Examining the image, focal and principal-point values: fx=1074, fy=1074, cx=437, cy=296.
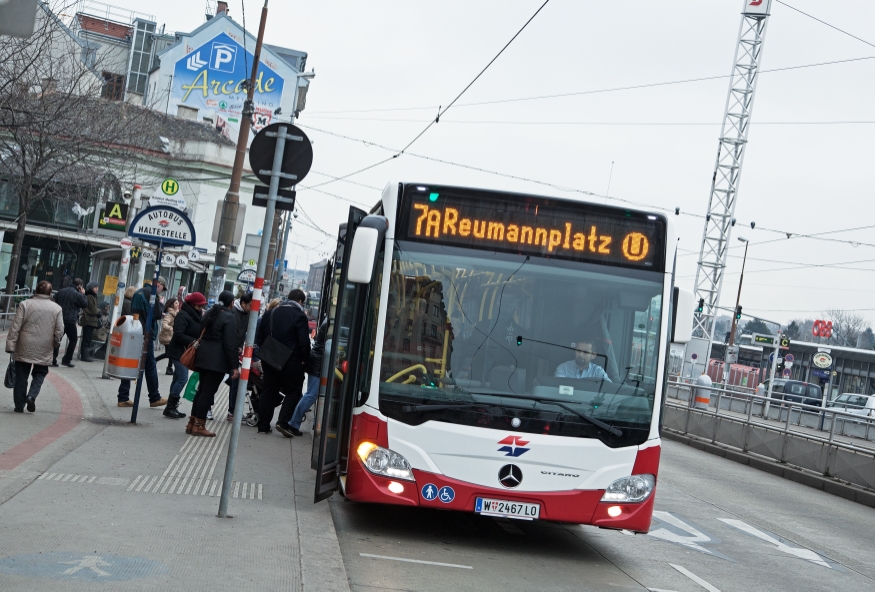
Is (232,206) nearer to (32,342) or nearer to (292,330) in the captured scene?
(292,330)

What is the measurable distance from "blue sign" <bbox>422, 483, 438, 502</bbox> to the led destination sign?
192cm

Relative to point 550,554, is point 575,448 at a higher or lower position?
higher

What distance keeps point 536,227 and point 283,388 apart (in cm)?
593

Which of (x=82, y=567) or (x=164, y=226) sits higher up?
(x=164, y=226)

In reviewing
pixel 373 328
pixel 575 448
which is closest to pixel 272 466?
pixel 373 328

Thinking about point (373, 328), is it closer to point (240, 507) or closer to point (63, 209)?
point (240, 507)

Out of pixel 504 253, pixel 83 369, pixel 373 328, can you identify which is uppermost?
pixel 504 253

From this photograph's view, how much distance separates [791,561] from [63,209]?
131 ft

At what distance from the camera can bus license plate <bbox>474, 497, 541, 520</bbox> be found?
26.8 ft

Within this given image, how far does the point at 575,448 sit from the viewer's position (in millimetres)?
8266

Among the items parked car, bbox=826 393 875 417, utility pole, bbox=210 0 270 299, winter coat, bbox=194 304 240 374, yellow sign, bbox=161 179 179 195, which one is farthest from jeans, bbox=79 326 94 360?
parked car, bbox=826 393 875 417

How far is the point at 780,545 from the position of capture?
11172 millimetres

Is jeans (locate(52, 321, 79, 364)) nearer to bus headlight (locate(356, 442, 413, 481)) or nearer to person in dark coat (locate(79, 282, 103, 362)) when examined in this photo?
person in dark coat (locate(79, 282, 103, 362))

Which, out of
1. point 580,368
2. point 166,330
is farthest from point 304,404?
point 580,368
